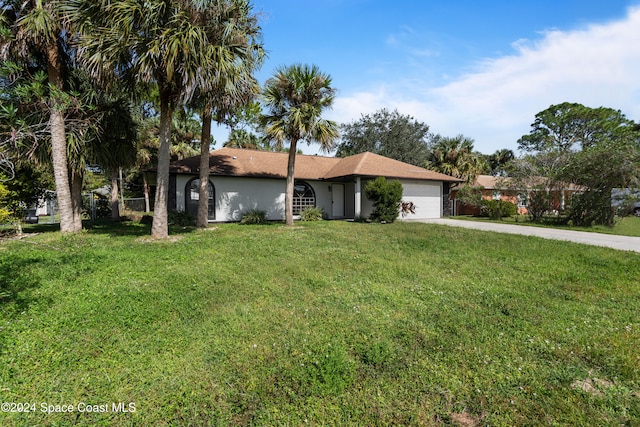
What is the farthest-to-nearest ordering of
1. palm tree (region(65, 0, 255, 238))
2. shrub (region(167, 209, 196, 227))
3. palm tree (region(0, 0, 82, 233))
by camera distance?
shrub (region(167, 209, 196, 227)), palm tree (region(0, 0, 82, 233)), palm tree (region(65, 0, 255, 238))

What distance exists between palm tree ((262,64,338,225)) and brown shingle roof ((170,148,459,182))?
4166 mm

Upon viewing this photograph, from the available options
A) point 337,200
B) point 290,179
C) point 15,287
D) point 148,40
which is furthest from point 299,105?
point 15,287

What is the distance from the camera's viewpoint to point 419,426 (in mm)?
2379

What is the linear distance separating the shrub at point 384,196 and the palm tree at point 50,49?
1290 centimetres

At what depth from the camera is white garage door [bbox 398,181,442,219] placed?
19.2 metres

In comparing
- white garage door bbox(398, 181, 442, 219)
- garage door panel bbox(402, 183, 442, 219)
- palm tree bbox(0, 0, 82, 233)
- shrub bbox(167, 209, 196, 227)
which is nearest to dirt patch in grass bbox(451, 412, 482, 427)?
palm tree bbox(0, 0, 82, 233)

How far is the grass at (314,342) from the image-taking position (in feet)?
8.39

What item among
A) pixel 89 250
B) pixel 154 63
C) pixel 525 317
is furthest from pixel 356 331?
pixel 154 63

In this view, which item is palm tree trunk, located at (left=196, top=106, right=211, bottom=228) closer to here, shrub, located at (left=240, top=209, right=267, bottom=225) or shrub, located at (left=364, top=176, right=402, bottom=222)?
shrub, located at (left=240, top=209, right=267, bottom=225)

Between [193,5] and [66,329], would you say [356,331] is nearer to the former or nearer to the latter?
[66,329]

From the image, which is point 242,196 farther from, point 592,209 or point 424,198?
point 592,209

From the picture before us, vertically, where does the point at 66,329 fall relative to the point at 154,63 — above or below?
below

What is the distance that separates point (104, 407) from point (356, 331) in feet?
8.70

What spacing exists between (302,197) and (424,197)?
8165 mm
